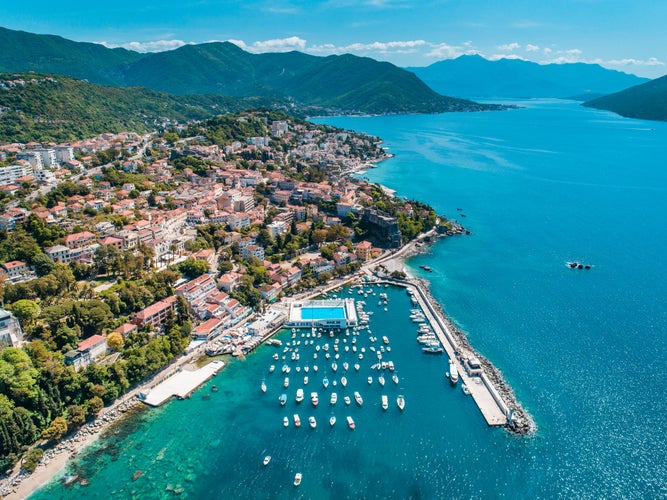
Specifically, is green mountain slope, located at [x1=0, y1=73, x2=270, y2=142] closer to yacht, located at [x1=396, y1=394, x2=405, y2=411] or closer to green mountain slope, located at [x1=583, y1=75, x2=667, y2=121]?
yacht, located at [x1=396, y1=394, x2=405, y2=411]

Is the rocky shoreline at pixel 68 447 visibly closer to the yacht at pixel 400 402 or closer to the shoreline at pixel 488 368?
the yacht at pixel 400 402

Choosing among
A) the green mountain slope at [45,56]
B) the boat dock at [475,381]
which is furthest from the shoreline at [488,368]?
the green mountain slope at [45,56]

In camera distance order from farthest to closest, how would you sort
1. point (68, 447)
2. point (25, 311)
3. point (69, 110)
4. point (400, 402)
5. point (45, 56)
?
point (45, 56)
point (69, 110)
point (25, 311)
point (400, 402)
point (68, 447)

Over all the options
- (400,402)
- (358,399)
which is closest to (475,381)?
(400,402)

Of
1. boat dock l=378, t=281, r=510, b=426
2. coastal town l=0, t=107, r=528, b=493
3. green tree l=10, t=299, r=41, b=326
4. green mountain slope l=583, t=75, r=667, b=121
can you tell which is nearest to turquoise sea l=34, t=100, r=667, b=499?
boat dock l=378, t=281, r=510, b=426

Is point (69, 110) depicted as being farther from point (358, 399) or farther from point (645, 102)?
point (645, 102)

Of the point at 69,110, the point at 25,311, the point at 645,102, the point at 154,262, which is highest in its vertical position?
the point at 69,110

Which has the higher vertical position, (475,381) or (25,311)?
(25,311)
